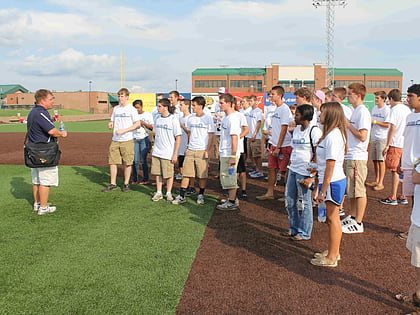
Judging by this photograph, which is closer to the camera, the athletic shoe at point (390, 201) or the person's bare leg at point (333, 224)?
the person's bare leg at point (333, 224)

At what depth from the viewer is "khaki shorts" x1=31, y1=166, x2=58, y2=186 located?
588 centimetres

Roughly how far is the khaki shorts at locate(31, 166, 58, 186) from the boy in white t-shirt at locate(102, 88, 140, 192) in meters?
1.70

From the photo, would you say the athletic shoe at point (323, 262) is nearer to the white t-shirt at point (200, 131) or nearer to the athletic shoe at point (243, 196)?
the athletic shoe at point (243, 196)

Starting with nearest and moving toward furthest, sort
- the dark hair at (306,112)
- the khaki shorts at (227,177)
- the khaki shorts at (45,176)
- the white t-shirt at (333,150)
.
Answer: the white t-shirt at (333,150), the dark hair at (306,112), the khaki shorts at (45,176), the khaki shorts at (227,177)

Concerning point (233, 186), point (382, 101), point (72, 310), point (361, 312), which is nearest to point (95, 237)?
point (72, 310)

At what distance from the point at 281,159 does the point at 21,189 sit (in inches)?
222

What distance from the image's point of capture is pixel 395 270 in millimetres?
3949

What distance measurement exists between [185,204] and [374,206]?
356 centimetres

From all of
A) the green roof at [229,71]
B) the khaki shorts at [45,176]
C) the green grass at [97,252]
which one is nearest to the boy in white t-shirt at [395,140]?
the green grass at [97,252]

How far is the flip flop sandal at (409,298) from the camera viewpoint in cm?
322

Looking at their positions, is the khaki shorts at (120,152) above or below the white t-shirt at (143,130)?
below

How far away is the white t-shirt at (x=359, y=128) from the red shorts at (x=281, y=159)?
1569mm

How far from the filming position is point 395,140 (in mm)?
6906

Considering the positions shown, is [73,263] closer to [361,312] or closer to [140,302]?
[140,302]
